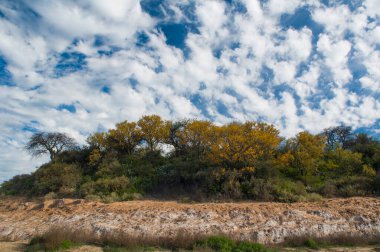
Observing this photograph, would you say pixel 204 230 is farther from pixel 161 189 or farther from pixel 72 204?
pixel 72 204

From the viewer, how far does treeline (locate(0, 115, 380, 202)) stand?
16.1 metres

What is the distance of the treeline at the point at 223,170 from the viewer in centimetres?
1608

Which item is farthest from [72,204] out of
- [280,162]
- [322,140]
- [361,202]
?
[322,140]

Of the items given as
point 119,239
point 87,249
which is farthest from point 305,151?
point 87,249

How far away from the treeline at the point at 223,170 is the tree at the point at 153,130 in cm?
21

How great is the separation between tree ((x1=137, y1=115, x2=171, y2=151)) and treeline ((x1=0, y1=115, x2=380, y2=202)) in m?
0.21

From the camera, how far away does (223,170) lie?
17.0 metres

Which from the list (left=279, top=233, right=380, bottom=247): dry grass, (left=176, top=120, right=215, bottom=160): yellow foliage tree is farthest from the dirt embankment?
(left=176, top=120, right=215, bottom=160): yellow foliage tree

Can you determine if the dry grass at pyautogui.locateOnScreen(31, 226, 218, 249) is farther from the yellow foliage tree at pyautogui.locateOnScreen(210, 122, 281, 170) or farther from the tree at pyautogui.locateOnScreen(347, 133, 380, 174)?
the tree at pyautogui.locateOnScreen(347, 133, 380, 174)

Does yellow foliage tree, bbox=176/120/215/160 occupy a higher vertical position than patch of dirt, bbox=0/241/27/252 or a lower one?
higher

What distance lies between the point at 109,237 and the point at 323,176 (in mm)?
13810

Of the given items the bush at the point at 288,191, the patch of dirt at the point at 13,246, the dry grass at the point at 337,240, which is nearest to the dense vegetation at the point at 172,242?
the dry grass at the point at 337,240

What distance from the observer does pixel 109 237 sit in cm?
1151

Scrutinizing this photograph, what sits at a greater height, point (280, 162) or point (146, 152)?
point (146, 152)
